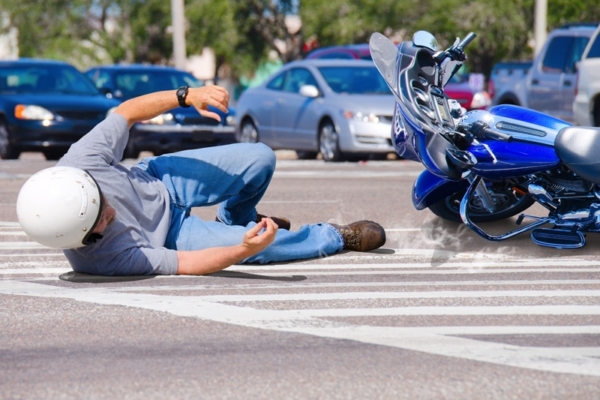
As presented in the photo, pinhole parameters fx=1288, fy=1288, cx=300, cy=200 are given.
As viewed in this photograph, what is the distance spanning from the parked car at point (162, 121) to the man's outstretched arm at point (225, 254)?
12.5m

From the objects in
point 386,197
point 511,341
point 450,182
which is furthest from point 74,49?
point 511,341

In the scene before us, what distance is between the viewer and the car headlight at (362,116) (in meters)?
18.0

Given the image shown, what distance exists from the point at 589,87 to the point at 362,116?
3.13 metres

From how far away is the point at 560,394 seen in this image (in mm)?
4332

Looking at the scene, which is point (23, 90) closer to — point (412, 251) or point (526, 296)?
point (412, 251)

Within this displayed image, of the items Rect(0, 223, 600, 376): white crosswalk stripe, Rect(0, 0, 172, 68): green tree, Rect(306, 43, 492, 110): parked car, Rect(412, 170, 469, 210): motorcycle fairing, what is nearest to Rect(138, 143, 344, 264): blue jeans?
Rect(0, 223, 600, 376): white crosswalk stripe

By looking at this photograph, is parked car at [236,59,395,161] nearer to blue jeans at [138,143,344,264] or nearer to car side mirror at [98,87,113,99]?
car side mirror at [98,87,113,99]

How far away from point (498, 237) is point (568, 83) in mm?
12311

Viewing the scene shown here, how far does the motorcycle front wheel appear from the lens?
829cm

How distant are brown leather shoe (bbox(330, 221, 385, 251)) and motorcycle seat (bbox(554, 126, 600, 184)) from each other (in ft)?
3.94

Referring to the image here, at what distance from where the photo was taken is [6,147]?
1938 centimetres

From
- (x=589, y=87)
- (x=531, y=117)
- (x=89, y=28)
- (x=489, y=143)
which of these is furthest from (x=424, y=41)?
(x=89, y=28)

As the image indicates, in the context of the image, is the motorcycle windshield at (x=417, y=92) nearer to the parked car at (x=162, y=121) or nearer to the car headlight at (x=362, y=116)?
the car headlight at (x=362, y=116)

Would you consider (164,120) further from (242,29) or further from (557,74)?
(242,29)
